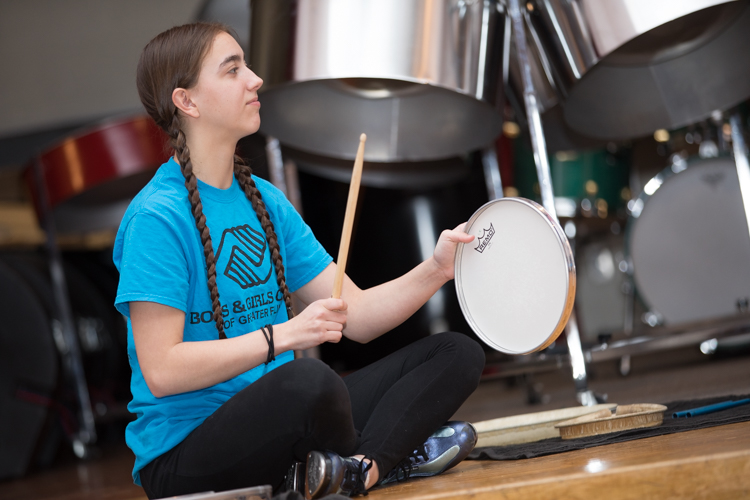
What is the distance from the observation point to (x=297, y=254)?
1.32 m

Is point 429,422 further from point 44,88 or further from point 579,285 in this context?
point 44,88

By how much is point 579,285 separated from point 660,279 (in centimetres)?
107

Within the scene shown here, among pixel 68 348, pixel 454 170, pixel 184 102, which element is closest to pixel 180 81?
pixel 184 102

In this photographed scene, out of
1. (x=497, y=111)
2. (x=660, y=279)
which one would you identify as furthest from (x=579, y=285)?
(x=497, y=111)

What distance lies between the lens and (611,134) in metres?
2.12

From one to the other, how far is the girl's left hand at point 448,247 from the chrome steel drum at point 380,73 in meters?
0.55

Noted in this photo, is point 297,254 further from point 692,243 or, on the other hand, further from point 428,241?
point 692,243

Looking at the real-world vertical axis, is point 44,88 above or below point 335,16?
above

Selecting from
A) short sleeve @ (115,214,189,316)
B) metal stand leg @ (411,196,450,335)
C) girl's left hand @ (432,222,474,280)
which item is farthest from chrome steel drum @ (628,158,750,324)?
short sleeve @ (115,214,189,316)

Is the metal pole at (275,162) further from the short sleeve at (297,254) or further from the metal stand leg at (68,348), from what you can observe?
the metal stand leg at (68,348)

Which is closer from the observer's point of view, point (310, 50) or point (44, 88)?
point (310, 50)

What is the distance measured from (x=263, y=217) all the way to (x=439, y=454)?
18.3 inches

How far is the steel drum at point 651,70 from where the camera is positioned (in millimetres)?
1744

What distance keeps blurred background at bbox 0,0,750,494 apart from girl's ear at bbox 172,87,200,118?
0.70 ft
